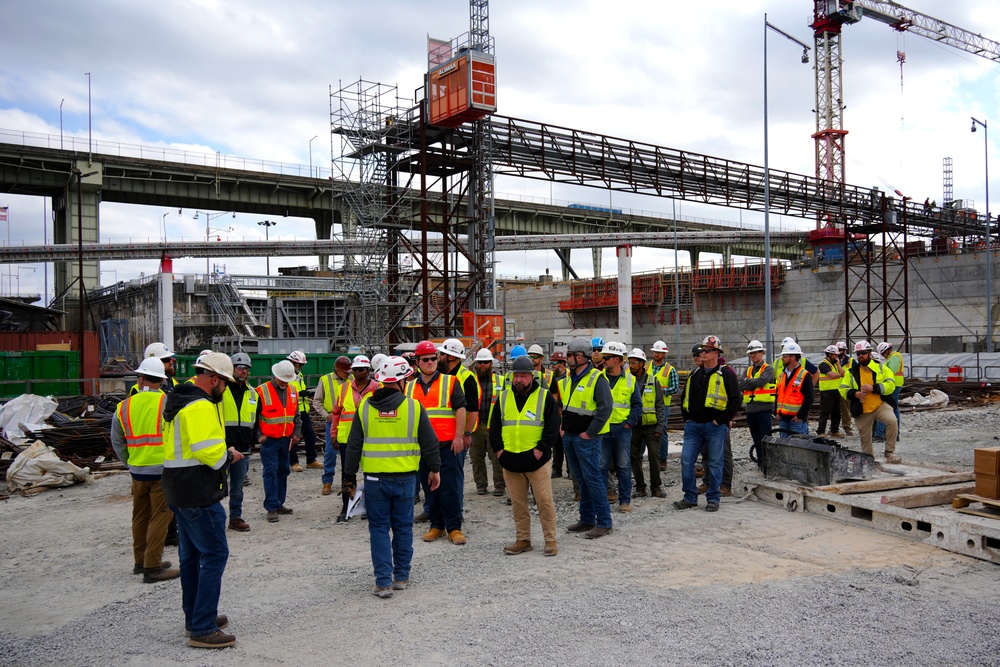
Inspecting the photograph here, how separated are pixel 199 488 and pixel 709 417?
5.75m

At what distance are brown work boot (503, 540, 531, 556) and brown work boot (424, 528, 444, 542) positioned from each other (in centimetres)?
89

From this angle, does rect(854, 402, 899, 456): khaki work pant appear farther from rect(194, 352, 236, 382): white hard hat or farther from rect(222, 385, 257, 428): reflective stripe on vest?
rect(194, 352, 236, 382): white hard hat

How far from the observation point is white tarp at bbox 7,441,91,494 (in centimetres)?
1098

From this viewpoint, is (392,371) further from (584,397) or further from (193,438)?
(584,397)

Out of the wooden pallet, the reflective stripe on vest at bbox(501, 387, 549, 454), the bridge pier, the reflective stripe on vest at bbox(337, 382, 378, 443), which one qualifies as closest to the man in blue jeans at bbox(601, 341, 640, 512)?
the reflective stripe on vest at bbox(501, 387, 549, 454)

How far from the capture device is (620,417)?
27.5ft

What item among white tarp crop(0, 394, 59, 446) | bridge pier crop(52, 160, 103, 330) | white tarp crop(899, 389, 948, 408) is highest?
bridge pier crop(52, 160, 103, 330)

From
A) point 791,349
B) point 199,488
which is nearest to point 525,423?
point 199,488

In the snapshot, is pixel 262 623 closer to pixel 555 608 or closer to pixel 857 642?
pixel 555 608

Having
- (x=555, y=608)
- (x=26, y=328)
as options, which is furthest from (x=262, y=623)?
(x=26, y=328)

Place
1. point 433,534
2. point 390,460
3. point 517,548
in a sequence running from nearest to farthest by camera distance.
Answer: point 390,460, point 517,548, point 433,534

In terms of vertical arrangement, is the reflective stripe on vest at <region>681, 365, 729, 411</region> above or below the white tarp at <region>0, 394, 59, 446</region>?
above

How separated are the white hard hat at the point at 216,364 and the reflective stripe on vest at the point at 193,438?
9.0 inches

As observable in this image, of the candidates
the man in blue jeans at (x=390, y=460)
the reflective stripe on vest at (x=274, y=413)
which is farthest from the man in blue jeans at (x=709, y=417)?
the reflective stripe on vest at (x=274, y=413)
